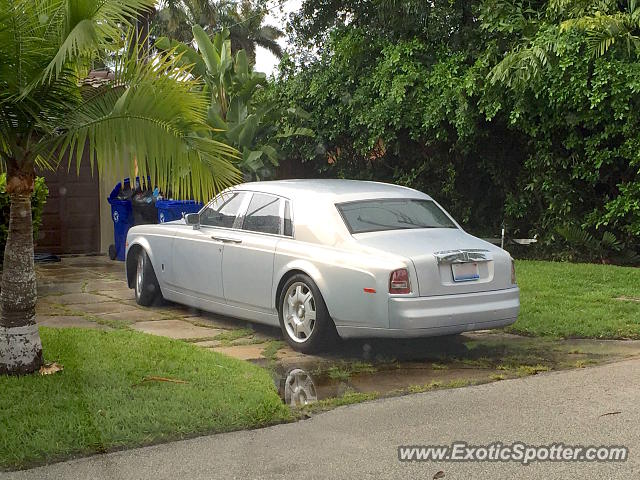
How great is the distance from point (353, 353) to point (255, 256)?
136 centimetres

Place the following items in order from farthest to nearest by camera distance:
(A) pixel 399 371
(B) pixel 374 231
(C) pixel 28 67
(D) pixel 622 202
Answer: (D) pixel 622 202
(B) pixel 374 231
(A) pixel 399 371
(C) pixel 28 67

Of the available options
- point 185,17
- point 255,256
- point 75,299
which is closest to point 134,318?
point 75,299

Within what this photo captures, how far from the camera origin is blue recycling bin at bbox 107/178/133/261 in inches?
611

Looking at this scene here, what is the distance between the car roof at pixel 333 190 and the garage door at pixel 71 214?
838cm

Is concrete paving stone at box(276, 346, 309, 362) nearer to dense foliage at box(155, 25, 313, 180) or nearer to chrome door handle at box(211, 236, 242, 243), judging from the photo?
chrome door handle at box(211, 236, 242, 243)

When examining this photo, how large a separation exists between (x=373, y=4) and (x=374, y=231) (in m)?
9.54

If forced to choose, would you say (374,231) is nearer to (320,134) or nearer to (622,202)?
(622,202)

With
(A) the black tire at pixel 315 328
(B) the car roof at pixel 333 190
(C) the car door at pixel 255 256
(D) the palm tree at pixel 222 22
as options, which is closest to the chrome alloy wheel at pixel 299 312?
(A) the black tire at pixel 315 328

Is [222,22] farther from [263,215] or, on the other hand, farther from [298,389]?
[298,389]

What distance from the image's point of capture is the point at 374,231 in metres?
8.18

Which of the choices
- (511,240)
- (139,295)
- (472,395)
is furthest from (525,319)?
(511,240)

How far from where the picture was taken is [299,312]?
26.8 ft

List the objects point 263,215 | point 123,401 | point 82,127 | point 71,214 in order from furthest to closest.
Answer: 1. point 71,214
2. point 263,215
3. point 82,127
4. point 123,401

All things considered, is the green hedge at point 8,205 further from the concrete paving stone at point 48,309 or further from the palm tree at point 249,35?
the palm tree at point 249,35
